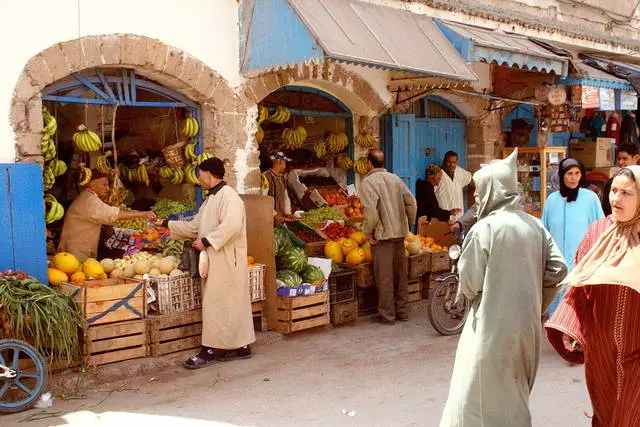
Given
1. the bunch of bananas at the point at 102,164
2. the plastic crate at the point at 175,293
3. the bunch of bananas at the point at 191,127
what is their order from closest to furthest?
1. the plastic crate at the point at 175,293
2. the bunch of bananas at the point at 102,164
3. the bunch of bananas at the point at 191,127

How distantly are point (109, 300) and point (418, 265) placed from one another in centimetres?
426

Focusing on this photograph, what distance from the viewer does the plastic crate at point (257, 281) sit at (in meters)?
7.78

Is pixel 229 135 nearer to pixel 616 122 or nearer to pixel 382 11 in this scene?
pixel 382 11

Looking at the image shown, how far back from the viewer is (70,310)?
246 inches

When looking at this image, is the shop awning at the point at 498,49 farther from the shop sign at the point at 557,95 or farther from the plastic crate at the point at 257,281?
the plastic crate at the point at 257,281

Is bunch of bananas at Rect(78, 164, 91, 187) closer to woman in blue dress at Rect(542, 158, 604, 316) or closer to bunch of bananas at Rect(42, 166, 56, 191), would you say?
bunch of bananas at Rect(42, 166, 56, 191)

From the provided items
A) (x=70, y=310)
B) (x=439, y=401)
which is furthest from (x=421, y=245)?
(x=70, y=310)

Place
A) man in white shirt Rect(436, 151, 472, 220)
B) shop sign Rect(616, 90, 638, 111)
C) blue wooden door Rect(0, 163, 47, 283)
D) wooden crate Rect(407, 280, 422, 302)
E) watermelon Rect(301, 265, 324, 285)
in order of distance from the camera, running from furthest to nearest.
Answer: shop sign Rect(616, 90, 638, 111) → man in white shirt Rect(436, 151, 472, 220) → wooden crate Rect(407, 280, 422, 302) → watermelon Rect(301, 265, 324, 285) → blue wooden door Rect(0, 163, 47, 283)

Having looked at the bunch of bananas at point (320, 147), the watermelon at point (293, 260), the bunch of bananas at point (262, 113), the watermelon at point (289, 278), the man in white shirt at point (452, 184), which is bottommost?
the watermelon at point (289, 278)

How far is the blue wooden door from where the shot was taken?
6.39 meters

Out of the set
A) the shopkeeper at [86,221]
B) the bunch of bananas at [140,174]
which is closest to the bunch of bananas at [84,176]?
the shopkeeper at [86,221]

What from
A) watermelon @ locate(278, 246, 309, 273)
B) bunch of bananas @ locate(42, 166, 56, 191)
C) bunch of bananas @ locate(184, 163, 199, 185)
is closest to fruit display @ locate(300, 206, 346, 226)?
watermelon @ locate(278, 246, 309, 273)

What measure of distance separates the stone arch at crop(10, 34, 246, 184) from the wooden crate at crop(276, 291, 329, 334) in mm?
1682

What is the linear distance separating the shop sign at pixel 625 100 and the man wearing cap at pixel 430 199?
13.4 ft
